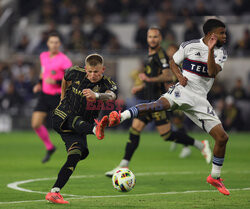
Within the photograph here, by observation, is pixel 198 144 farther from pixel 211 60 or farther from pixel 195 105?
pixel 211 60

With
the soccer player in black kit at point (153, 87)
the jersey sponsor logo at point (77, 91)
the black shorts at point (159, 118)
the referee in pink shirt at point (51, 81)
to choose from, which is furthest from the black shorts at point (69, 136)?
the referee in pink shirt at point (51, 81)

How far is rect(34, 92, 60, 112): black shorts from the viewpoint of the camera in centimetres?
1260

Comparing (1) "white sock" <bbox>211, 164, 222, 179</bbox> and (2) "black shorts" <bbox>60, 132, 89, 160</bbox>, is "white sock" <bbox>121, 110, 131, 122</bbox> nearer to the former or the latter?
(2) "black shorts" <bbox>60, 132, 89, 160</bbox>

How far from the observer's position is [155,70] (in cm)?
1130

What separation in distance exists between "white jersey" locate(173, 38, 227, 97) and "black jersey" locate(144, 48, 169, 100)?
8.78 ft

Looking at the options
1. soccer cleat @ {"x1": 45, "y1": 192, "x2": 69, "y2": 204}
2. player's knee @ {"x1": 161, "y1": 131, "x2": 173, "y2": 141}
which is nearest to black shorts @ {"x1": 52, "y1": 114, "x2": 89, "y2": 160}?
soccer cleat @ {"x1": 45, "y1": 192, "x2": 69, "y2": 204}

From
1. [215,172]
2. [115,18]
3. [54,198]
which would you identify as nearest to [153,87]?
[215,172]

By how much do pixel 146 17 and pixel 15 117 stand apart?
6827mm

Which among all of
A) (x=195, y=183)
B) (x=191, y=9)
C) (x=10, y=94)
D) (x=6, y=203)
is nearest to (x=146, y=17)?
(x=191, y=9)

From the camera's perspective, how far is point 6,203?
294 inches

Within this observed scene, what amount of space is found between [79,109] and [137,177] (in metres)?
2.78

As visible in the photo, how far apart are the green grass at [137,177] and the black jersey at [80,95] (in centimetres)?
112

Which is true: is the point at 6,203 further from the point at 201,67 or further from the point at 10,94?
the point at 10,94

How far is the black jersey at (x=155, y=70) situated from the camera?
36.6 ft
